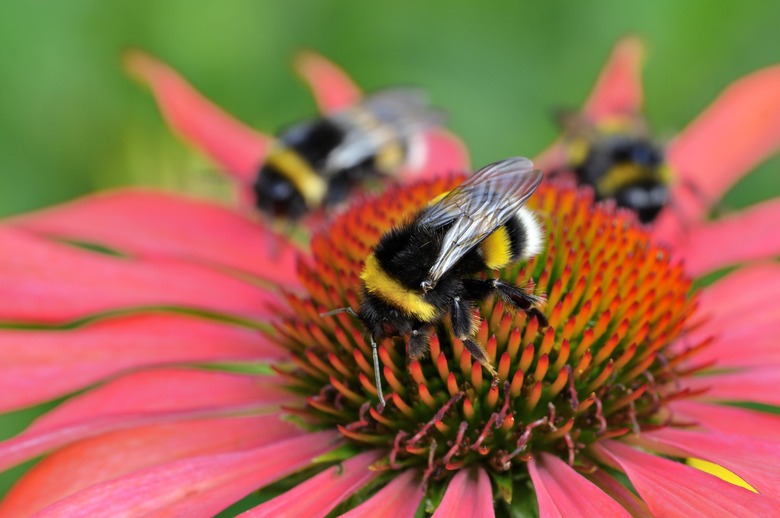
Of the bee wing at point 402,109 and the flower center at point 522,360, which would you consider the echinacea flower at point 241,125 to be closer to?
the bee wing at point 402,109

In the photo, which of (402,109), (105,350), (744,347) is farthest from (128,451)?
(402,109)

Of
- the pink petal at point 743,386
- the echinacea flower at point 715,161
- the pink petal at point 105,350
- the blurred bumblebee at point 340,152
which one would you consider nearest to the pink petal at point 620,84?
the echinacea flower at point 715,161

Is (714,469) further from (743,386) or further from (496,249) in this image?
(496,249)

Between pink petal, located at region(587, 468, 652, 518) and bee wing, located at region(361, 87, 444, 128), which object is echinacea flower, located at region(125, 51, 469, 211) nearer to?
bee wing, located at region(361, 87, 444, 128)

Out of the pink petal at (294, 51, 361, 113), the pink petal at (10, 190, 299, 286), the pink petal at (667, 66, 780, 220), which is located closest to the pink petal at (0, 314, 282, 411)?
the pink petal at (10, 190, 299, 286)

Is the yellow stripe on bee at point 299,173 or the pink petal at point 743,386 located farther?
the yellow stripe on bee at point 299,173
